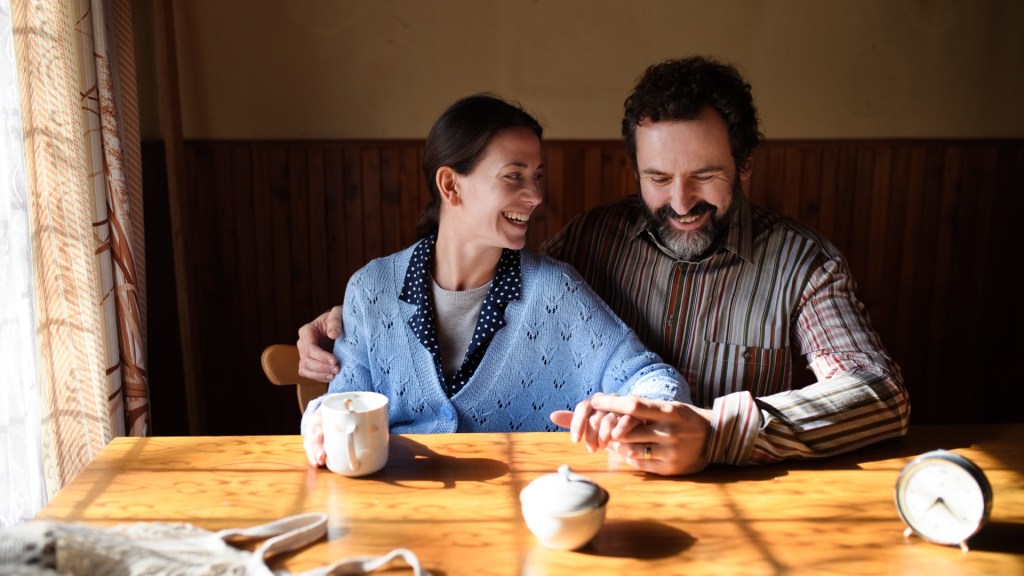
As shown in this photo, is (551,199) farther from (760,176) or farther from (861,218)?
(861,218)

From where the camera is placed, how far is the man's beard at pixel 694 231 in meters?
1.88

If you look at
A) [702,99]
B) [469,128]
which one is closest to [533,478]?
[469,128]

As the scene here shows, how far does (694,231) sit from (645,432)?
75 centimetres

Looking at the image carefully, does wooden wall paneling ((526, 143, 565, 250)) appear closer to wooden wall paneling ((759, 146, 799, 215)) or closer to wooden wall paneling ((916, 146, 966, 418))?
wooden wall paneling ((759, 146, 799, 215))

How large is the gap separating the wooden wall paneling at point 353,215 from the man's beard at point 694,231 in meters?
1.70

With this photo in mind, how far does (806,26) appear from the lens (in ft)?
10.9

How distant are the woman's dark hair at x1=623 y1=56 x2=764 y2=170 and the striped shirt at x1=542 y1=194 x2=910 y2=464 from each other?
6.6 inches

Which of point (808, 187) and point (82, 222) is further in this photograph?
point (808, 187)

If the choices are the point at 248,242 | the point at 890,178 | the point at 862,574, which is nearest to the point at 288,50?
the point at 248,242

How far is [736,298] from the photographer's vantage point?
190 cm

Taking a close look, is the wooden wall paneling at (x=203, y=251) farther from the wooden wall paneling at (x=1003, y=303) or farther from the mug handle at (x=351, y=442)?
the wooden wall paneling at (x=1003, y=303)

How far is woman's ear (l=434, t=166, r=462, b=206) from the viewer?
1830 mm

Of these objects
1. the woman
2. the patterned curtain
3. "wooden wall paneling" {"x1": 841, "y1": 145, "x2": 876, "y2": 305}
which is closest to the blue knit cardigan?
the woman

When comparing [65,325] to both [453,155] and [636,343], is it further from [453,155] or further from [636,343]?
[636,343]
